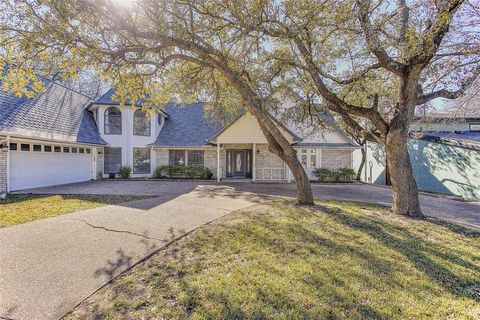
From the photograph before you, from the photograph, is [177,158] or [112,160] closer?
[112,160]

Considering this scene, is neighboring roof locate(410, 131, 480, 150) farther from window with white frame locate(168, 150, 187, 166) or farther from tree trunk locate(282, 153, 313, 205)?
window with white frame locate(168, 150, 187, 166)

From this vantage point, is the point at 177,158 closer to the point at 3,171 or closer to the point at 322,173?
the point at 3,171

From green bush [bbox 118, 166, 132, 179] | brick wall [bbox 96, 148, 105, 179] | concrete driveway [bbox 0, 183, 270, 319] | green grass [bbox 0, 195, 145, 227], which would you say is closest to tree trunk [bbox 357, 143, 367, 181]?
concrete driveway [bbox 0, 183, 270, 319]

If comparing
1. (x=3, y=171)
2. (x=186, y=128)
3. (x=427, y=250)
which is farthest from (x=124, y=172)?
(x=427, y=250)

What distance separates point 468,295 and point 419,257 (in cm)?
117

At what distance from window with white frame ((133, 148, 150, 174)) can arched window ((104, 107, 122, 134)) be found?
6.42 feet

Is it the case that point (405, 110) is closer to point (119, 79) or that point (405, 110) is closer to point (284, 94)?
point (284, 94)

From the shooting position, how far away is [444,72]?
7133 mm

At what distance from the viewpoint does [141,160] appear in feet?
62.0

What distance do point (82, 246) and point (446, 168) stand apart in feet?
53.2

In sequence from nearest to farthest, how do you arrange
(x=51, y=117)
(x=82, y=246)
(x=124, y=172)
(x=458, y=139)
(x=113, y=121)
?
(x=82, y=246)
(x=458, y=139)
(x=51, y=117)
(x=124, y=172)
(x=113, y=121)

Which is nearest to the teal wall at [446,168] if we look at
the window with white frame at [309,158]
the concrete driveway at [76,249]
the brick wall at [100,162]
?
the window with white frame at [309,158]

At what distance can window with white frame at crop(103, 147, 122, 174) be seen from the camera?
18.3 m

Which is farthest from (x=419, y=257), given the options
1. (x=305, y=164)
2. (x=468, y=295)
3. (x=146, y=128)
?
(x=146, y=128)
